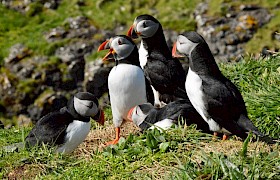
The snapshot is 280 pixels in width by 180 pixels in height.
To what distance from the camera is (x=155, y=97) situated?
8.03m

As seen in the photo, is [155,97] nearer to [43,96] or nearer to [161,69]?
[161,69]

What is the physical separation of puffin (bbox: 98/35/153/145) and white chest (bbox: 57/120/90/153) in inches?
22.3

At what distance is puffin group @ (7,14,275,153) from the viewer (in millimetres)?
6020

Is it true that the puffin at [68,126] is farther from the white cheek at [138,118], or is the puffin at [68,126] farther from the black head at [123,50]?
the black head at [123,50]

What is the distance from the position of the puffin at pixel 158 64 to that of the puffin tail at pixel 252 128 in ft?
5.84

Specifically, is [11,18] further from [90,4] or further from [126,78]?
[126,78]

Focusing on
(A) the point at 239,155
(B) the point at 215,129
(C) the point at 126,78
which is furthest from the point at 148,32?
(A) the point at 239,155

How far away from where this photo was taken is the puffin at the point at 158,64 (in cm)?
784

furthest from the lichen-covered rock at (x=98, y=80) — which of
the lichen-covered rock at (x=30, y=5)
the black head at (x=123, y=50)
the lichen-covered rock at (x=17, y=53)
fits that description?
the black head at (x=123, y=50)

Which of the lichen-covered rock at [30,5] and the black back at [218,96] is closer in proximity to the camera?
the black back at [218,96]

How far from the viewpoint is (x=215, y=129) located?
19.8ft

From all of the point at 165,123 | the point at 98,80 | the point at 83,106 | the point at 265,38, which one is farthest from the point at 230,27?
the point at 165,123

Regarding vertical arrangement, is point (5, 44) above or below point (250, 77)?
below

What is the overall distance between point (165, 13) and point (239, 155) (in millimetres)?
9827
